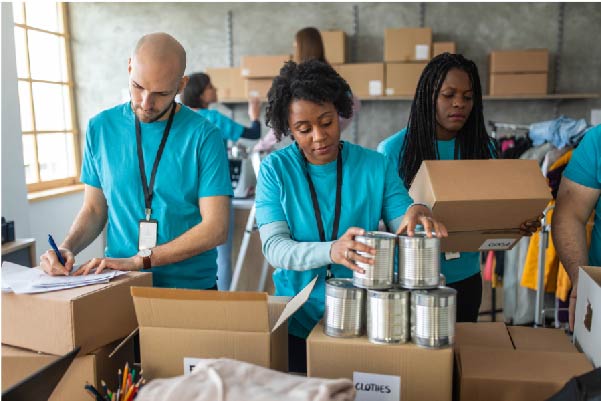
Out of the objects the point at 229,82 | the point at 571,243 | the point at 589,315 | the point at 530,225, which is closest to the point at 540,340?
the point at 589,315

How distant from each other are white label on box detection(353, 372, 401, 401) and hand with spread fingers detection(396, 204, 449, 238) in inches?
10.4

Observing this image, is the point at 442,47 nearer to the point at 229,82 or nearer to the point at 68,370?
the point at 229,82

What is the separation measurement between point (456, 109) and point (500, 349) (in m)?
0.92

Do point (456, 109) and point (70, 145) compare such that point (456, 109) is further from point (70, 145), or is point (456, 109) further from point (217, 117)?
point (70, 145)

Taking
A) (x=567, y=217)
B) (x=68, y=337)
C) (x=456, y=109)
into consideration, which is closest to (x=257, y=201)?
(x=68, y=337)

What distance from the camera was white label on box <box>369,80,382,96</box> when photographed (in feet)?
16.8

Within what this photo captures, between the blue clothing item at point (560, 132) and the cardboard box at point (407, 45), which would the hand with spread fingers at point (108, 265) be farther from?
the cardboard box at point (407, 45)

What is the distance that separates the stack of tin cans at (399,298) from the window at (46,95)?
431 cm

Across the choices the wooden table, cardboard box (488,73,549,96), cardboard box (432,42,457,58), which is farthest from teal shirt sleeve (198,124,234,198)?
cardboard box (488,73,549,96)

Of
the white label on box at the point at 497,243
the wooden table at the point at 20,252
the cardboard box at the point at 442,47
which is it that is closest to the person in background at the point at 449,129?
the white label on box at the point at 497,243

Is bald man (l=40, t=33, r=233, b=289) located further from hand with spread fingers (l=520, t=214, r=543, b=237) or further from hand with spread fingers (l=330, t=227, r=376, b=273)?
hand with spread fingers (l=520, t=214, r=543, b=237)

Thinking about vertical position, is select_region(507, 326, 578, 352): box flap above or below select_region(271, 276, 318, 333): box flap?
below

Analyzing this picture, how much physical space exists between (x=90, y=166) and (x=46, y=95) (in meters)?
4.12

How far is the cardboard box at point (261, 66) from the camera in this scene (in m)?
5.21
